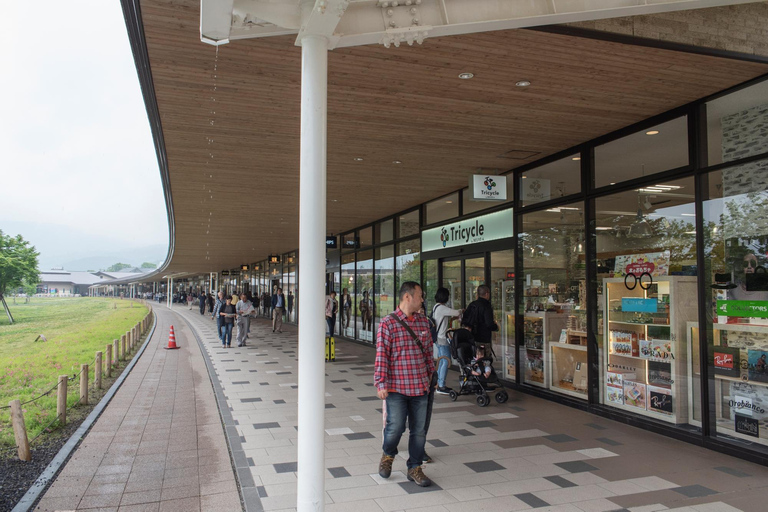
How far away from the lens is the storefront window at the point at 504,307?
9.22m

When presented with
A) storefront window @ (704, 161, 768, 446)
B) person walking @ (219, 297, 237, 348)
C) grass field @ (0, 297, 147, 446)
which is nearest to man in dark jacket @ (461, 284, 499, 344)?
storefront window @ (704, 161, 768, 446)

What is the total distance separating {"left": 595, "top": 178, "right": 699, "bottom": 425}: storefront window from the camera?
611 cm

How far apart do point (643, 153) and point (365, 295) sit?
35.9ft

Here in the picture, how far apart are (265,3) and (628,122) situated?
A: 4.93 metres

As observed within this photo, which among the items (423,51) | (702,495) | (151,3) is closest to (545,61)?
(423,51)

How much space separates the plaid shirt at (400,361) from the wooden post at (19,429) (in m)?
3.83

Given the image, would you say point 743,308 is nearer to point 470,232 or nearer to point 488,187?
point 488,187

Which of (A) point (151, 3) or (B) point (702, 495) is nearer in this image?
(A) point (151, 3)

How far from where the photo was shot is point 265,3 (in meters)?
3.34

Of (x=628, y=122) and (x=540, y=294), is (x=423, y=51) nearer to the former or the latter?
(x=628, y=122)

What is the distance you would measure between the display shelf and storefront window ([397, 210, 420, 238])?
7941mm

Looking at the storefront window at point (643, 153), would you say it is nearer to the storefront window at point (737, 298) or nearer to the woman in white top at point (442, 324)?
the storefront window at point (737, 298)

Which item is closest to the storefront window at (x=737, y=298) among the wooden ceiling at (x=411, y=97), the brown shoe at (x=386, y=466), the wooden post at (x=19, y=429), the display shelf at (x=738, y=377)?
the display shelf at (x=738, y=377)

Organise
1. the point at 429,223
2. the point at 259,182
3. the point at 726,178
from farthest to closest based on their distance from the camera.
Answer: the point at 429,223
the point at 259,182
the point at 726,178
